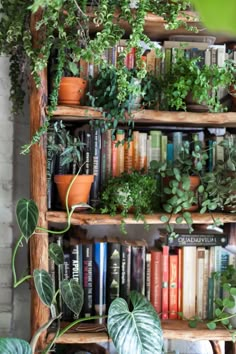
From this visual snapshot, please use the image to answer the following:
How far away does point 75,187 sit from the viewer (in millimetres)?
1445

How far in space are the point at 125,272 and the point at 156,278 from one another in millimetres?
129

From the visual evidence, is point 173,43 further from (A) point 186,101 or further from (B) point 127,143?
(B) point 127,143

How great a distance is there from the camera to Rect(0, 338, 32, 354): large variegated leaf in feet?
4.12

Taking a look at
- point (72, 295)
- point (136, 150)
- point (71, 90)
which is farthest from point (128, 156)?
point (72, 295)

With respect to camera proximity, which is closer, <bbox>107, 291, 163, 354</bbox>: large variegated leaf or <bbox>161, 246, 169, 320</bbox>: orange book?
<bbox>107, 291, 163, 354</bbox>: large variegated leaf

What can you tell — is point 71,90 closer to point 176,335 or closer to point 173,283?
point 173,283

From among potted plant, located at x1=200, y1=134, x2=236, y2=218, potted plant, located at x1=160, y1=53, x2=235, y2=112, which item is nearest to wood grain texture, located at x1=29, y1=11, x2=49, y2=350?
potted plant, located at x1=160, y1=53, x2=235, y2=112

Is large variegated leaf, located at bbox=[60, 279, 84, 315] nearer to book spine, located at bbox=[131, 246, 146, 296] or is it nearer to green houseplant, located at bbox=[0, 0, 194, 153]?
book spine, located at bbox=[131, 246, 146, 296]

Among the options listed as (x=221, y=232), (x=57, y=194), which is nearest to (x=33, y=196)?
(x=57, y=194)

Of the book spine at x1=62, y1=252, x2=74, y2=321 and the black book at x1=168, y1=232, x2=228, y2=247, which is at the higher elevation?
the black book at x1=168, y1=232, x2=228, y2=247

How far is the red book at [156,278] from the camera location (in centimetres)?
157

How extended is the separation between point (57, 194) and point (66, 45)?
0.54m

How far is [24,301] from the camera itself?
5.62 feet

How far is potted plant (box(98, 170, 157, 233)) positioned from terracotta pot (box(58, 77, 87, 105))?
12.6 inches
